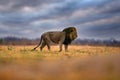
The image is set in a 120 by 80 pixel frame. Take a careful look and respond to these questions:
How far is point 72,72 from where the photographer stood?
1.59 metres

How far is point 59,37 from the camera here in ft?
52.1

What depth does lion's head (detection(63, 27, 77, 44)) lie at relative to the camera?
16.2 m

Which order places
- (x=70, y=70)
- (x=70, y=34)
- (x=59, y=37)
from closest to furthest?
1. (x=70, y=70)
2. (x=59, y=37)
3. (x=70, y=34)

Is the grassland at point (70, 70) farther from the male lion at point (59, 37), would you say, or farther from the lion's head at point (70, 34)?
the lion's head at point (70, 34)

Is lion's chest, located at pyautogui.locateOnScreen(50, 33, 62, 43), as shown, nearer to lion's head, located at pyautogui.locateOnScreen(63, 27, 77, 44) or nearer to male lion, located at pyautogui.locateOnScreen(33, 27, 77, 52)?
male lion, located at pyautogui.locateOnScreen(33, 27, 77, 52)

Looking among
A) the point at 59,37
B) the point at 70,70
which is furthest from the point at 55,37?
the point at 70,70

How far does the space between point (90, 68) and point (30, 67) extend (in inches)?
14.9

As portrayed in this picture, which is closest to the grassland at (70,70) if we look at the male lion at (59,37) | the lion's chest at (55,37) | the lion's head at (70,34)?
the male lion at (59,37)

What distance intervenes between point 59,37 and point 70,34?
750 mm

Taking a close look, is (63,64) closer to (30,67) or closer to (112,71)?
(30,67)

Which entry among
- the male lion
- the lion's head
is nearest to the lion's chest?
the male lion

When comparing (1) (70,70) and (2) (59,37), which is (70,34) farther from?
(1) (70,70)

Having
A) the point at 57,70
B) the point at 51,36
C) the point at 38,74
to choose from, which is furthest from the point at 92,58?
the point at 51,36

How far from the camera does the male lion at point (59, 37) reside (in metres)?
15.9
